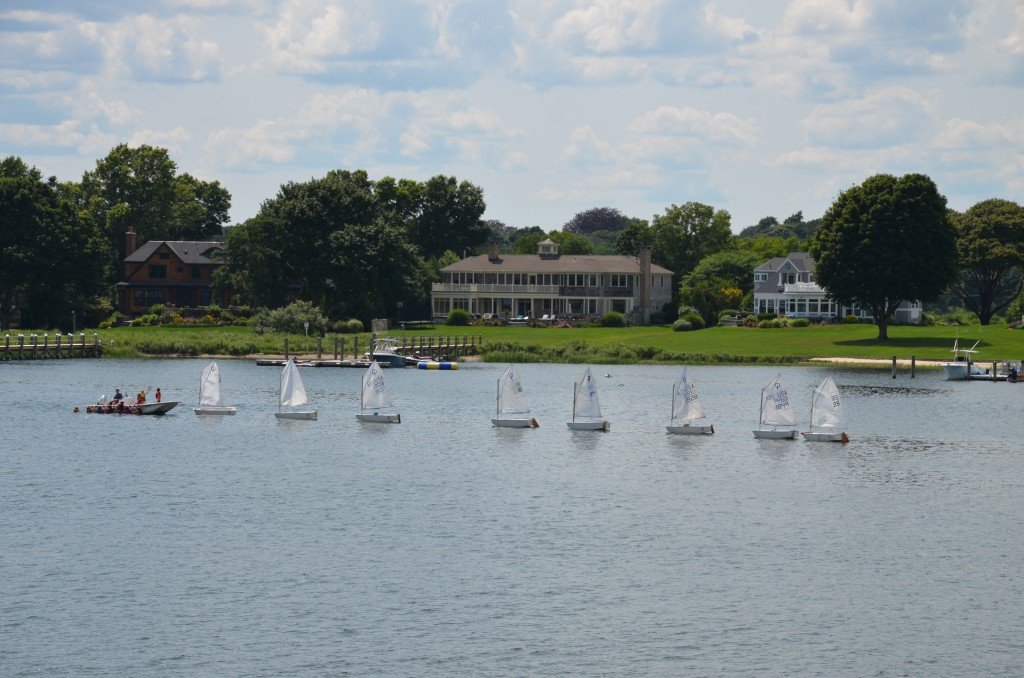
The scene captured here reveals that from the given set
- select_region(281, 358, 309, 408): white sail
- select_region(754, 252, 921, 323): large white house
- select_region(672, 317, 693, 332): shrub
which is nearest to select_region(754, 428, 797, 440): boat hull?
select_region(281, 358, 309, 408): white sail

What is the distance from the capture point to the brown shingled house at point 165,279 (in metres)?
176

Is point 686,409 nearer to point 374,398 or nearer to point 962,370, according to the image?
point 374,398

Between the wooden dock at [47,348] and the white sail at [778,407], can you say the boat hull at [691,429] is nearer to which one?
the white sail at [778,407]

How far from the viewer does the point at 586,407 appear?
250ft

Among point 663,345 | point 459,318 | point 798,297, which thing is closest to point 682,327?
point 663,345

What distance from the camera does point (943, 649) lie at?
35.1 m

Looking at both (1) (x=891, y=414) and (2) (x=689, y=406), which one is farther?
(1) (x=891, y=414)

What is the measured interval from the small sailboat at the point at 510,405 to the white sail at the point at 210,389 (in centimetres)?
1708

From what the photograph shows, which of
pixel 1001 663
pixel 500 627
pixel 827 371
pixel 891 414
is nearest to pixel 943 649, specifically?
pixel 1001 663

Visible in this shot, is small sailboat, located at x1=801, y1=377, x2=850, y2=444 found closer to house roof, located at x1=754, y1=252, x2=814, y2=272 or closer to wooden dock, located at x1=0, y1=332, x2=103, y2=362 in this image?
wooden dock, located at x1=0, y1=332, x2=103, y2=362

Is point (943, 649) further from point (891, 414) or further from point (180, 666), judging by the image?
point (891, 414)

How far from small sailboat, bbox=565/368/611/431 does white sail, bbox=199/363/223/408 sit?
2111cm

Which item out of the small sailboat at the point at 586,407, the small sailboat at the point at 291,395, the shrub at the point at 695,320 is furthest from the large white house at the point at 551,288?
the small sailboat at the point at 586,407

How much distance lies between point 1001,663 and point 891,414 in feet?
183
